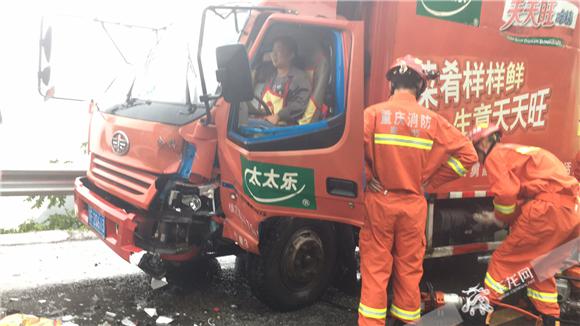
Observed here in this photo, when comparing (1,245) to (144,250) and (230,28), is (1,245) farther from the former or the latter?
(230,28)

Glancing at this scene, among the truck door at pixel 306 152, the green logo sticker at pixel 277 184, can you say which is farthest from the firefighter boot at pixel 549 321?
the green logo sticker at pixel 277 184

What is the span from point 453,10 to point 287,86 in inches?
49.8

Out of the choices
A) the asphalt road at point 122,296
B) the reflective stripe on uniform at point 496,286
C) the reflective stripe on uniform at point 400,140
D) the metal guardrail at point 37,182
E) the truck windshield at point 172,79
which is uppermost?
the truck windshield at point 172,79

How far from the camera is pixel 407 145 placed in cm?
269

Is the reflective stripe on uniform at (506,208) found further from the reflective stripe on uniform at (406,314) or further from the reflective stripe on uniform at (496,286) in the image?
the reflective stripe on uniform at (406,314)

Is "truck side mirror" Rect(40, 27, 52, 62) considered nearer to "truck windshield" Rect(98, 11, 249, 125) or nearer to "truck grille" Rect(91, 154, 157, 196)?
"truck windshield" Rect(98, 11, 249, 125)

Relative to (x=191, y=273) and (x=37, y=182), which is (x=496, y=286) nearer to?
(x=191, y=273)

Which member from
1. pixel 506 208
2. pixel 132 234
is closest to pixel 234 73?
pixel 132 234

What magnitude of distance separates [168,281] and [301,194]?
1.56 meters

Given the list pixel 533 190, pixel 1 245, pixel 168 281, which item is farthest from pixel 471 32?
pixel 1 245

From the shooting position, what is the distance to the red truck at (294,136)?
2.97 meters

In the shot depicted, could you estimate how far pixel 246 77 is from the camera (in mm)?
2713

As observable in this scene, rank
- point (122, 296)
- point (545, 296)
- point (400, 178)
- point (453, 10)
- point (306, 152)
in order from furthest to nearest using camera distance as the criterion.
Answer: point (122, 296), point (453, 10), point (545, 296), point (306, 152), point (400, 178)

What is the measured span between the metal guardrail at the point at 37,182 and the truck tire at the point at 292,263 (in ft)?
8.19
